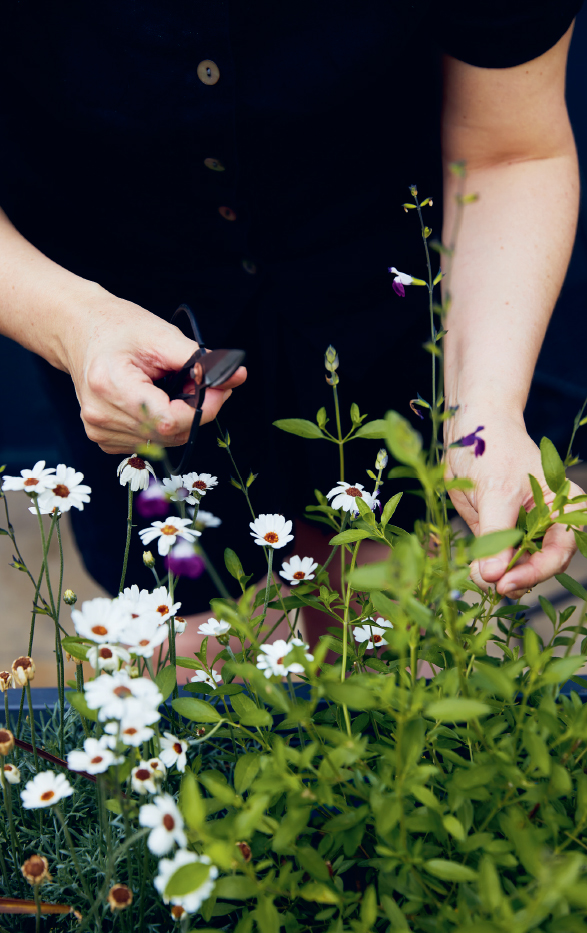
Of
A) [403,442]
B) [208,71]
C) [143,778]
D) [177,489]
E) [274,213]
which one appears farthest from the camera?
[274,213]

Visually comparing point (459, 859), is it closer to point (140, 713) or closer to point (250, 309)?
point (140, 713)

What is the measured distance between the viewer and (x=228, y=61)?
59 centimetres

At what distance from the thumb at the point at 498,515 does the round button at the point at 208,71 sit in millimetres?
457

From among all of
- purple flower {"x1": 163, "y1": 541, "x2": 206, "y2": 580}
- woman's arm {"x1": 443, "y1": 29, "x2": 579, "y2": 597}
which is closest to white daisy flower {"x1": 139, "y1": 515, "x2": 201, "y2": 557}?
purple flower {"x1": 163, "y1": 541, "x2": 206, "y2": 580}

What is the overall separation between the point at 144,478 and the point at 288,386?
1.43ft

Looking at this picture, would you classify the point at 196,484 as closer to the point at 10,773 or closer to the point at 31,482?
the point at 31,482

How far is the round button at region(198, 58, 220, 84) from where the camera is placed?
60 cm

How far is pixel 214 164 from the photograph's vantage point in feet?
2.14

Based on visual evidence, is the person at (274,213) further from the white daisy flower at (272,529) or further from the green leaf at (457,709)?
the green leaf at (457,709)

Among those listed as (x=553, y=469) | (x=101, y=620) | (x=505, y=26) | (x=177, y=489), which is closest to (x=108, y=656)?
(x=101, y=620)

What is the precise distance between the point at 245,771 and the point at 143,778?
57 millimetres

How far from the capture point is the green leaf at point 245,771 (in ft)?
1.12

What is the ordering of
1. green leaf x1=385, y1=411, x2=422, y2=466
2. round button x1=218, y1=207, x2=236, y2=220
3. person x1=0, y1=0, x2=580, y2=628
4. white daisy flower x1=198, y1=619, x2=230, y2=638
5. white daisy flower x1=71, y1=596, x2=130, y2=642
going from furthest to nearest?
round button x1=218, y1=207, x2=236, y2=220 < person x1=0, y1=0, x2=580, y2=628 < white daisy flower x1=198, y1=619, x2=230, y2=638 < white daisy flower x1=71, y1=596, x2=130, y2=642 < green leaf x1=385, y1=411, x2=422, y2=466

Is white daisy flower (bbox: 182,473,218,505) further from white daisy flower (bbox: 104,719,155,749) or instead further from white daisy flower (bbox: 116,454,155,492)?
white daisy flower (bbox: 104,719,155,749)
